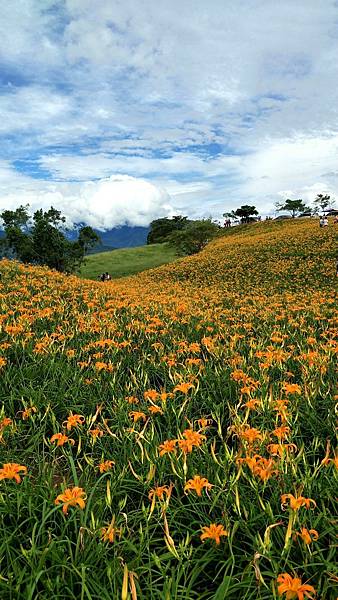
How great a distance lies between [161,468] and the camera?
7.45 ft

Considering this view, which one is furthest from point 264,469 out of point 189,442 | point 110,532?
point 110,532

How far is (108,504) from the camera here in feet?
6.13

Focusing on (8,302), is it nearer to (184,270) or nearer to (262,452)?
(262,452)

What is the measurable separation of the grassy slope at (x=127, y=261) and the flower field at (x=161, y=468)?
32.1 meters

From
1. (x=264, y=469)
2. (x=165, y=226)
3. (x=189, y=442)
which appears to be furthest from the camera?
(x=165, y=226)

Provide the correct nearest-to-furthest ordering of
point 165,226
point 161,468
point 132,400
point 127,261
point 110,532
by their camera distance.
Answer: point 110,532
point 161,468
point 132,400
point 127,261
point 165,226

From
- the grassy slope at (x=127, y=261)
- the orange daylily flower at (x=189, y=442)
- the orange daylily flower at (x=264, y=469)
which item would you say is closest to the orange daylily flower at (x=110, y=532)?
the orange daylily flower at (x=189, y=442)

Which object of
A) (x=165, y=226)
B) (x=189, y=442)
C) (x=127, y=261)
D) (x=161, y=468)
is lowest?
(x=161, y=468)

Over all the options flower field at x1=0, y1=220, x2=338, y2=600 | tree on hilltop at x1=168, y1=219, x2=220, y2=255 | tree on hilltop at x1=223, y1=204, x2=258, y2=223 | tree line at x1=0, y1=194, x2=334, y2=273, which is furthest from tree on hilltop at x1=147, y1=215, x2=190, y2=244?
flower field at x1=0, y1=220, x2=338, y2=600

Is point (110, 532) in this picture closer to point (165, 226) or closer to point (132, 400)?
point (132, 400)

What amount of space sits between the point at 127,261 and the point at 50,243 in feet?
51.0

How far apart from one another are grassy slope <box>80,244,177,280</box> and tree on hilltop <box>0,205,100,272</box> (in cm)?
387

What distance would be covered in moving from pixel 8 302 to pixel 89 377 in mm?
3425

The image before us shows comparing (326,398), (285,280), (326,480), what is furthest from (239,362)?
(285,280)
